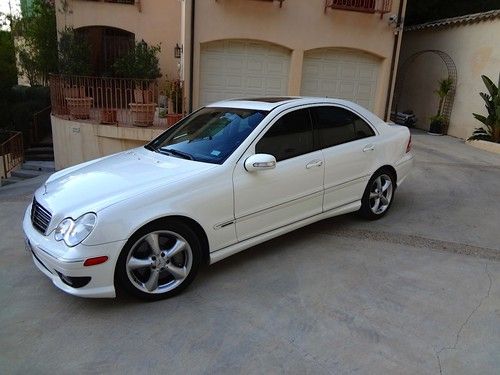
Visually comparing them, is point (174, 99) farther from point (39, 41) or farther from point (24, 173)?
point (39, 41)

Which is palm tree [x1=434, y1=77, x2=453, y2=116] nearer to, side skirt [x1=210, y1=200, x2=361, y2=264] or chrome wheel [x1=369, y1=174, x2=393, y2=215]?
chrome wheel [x1=369, y1=174, x2=393, y2=215]

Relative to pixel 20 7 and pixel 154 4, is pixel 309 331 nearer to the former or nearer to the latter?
pixel 154 4

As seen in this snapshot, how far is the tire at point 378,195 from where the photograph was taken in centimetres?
520

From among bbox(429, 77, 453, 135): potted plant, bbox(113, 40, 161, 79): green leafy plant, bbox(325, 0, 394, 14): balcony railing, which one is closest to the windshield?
bbox(113, 40, 161, 79): green leafy plant

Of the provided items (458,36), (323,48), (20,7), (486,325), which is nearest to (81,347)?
(486,325)

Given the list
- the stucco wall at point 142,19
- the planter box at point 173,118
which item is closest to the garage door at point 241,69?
the planter box at point 173,118

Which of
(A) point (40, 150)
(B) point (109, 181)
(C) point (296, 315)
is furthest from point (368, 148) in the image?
(A) point (40, 150)

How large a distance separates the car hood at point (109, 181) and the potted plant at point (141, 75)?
15.8 ft

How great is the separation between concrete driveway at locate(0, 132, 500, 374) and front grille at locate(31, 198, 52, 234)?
597 millimetres

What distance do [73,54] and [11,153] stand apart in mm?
4677

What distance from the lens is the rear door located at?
4617 millimetres

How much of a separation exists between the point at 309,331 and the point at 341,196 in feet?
6.59

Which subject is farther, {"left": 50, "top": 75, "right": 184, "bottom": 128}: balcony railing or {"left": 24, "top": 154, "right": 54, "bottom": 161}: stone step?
{"left": 24, "top": 154, "right": 54, "bottom": 161}: stone step

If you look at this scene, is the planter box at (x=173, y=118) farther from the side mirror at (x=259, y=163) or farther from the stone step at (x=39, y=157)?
the stone step at (x=39, y=157)
